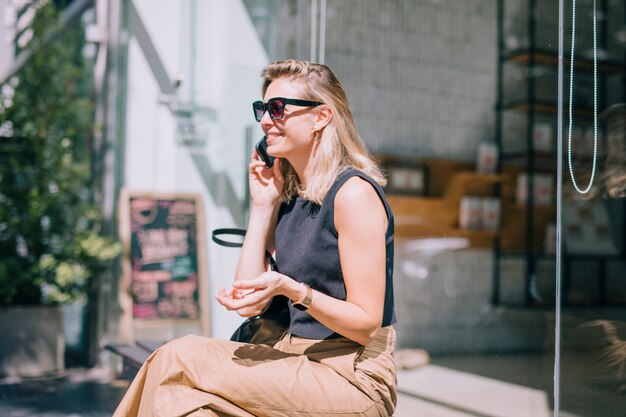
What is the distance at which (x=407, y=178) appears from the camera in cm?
562

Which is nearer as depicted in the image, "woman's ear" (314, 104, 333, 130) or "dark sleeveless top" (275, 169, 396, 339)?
"dark sleeveless top" (275, 169, 396, 339)

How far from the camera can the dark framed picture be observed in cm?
554

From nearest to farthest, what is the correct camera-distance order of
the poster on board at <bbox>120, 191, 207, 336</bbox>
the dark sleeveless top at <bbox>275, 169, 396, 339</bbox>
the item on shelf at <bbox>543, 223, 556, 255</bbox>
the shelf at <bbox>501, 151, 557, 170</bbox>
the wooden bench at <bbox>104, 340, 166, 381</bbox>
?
the dark sleeveless top at <bbox>275, 169, 396, 339</bbox>
the item on shelf at <bbox>543, 223, 556, 255</bbox>
the wooden bench at <bbox>104, 340, 166, 381</bbox>
the shelf at <bbox>501, 151, 557, 170</bbox>
the poster on board at <bbox>120, 191, 207, 336</bbox>

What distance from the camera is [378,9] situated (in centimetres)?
509

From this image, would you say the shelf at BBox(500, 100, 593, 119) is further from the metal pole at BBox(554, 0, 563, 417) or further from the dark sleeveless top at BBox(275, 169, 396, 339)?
the dark sleeveless top at BBox(275, 169, 396, 339)

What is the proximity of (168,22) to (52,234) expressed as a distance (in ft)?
5.27

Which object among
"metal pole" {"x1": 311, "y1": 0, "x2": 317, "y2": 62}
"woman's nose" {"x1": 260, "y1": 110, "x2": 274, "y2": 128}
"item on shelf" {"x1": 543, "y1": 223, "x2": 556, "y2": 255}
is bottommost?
"item on shelf" {"x1": 543, "y1": 223, "x2": 556, "y2": 255}

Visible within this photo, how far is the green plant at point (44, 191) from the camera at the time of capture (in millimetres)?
4879

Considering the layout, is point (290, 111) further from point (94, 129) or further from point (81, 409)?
point (94, 129)

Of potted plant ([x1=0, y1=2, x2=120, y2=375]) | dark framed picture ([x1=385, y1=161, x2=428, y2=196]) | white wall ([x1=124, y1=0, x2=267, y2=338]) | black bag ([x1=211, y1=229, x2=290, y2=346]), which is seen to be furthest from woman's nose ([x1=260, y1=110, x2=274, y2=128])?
dark framed picture ([x1=385, y1=161, x2=428, y2=196])

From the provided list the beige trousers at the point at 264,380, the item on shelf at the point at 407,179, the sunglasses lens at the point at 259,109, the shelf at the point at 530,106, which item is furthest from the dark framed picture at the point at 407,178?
the beige trousers at the point at 264,380

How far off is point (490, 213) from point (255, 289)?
163 inches

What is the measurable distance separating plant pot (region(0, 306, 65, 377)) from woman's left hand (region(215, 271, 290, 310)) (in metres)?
3.57

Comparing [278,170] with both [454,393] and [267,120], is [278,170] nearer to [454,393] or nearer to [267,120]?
[267,120]
